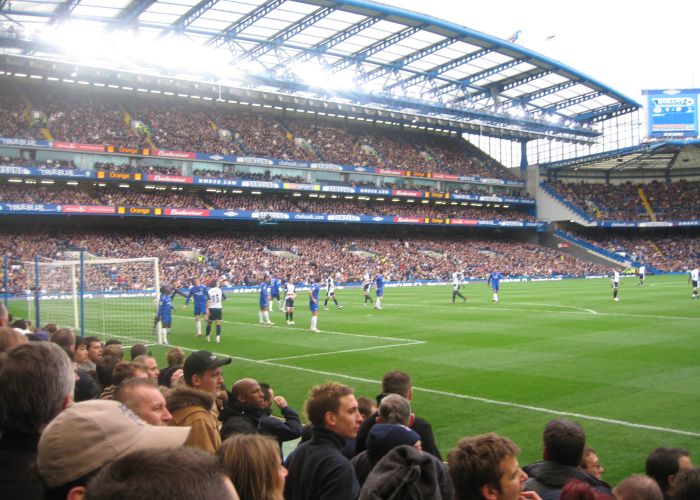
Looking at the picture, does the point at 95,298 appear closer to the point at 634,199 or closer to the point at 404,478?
the point at 404,478

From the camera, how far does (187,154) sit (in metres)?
59.9

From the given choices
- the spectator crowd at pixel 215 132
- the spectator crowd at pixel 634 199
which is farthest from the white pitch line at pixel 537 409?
the spectator crowd at pixel 634 199

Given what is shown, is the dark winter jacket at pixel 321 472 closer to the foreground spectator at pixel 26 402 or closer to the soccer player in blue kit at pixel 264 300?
the foreground spectator at pixel 26 402

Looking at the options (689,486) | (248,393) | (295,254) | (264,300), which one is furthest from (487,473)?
(295,254)

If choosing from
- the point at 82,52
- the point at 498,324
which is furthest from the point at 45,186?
the point at 498,324

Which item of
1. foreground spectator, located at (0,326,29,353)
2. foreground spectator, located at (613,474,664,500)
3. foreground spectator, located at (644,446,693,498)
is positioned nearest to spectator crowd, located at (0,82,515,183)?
foreground spectator, located at (0,326,29,353)

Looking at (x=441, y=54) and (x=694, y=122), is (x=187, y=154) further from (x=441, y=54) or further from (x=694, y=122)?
(x=694, y=122)

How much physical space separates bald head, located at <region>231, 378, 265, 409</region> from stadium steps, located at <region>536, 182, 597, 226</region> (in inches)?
3077

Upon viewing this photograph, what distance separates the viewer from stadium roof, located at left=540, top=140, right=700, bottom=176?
7250cm

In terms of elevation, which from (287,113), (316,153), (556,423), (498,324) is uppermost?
(287,113)

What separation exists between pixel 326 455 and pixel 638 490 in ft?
6.60

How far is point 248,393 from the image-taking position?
19.4 feet

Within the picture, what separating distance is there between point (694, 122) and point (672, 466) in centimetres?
7202

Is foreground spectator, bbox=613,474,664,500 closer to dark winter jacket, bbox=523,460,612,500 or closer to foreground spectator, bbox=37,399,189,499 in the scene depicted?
dark winter jacket, bbox=523,460,612,500
